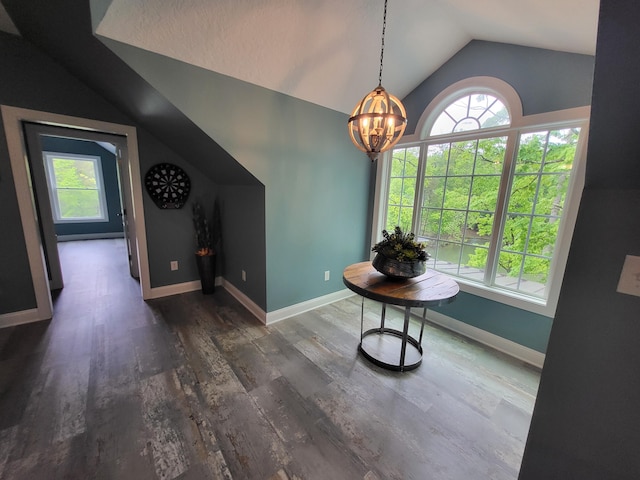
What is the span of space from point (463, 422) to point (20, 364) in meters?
3.25

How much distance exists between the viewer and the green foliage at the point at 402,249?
74.0 inches

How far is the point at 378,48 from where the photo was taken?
87.2 inches

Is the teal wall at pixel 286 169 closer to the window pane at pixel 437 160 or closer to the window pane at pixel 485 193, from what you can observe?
the window pane at pixel 437 160

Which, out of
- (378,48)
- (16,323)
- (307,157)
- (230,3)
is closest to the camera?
(230,3)

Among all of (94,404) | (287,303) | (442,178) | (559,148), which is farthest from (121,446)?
(559,148)

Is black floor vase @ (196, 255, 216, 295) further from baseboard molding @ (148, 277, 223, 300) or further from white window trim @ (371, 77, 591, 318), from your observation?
white window trim @ (371, 77, 591, 318)

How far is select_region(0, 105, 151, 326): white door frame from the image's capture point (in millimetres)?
2199

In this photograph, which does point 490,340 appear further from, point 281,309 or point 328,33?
point 328,33

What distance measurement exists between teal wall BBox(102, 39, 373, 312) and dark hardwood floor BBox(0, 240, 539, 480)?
1.99 ft

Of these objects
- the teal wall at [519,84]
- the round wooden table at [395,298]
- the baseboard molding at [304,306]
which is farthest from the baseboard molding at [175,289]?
the teal wall at [519,84]

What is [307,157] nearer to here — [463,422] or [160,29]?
[160,29]

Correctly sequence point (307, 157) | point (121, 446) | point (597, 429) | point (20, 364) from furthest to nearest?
point (307, 157), point (20, 364), point (121, 446), point (597, 429)

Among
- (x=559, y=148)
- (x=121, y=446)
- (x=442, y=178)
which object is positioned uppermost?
(x=559, y=148)

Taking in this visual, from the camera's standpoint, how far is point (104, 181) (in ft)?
21.7
